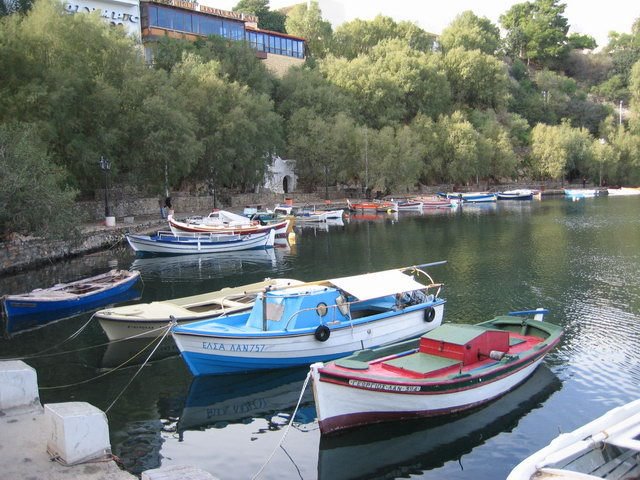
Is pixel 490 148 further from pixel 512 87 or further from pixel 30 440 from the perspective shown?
pixel 30 440

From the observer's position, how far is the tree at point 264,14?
97.7m

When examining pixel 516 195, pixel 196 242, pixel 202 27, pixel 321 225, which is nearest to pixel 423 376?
pixel 196 242

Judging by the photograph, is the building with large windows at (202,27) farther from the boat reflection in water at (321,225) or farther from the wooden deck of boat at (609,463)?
the wooden deck of boat at (609,463)

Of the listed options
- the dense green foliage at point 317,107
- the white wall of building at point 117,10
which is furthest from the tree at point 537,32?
the white wall of building at point 117,10

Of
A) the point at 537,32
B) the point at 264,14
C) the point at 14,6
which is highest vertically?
the point at 537,32

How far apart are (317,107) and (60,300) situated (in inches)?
2161

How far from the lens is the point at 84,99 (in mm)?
39938

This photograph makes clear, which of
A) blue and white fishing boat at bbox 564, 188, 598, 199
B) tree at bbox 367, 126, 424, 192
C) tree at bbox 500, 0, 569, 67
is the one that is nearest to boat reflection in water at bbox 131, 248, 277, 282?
tree at bbox 367, 126, 424, 192

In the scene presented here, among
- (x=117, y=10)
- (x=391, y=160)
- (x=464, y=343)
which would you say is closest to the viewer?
(x=464, y=343)

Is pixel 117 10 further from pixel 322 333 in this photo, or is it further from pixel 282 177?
pixel 322 333

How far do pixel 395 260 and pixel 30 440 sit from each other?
2556 cm

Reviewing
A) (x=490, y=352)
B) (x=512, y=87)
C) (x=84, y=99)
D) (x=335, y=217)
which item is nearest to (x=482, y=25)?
(x=512, y=87)

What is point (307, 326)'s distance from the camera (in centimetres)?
1534

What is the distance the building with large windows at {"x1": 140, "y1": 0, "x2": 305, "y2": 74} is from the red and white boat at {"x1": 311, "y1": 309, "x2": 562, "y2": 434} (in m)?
55.1
